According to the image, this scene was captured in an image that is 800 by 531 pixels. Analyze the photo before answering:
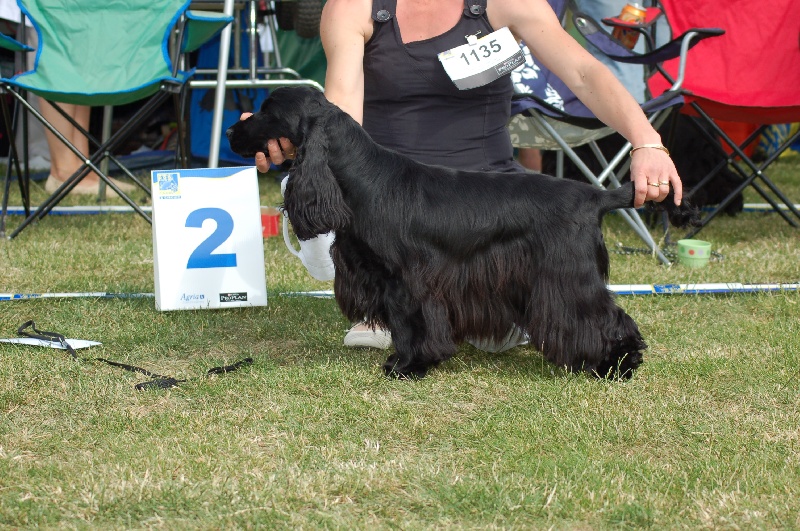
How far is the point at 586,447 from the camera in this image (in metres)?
1.81

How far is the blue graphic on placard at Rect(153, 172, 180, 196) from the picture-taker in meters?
2.85

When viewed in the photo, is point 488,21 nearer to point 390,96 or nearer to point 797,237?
point 390,96

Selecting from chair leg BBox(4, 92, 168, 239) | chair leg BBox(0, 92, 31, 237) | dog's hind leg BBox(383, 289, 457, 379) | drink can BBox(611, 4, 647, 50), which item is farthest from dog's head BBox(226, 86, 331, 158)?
drink can BBox(611, 4, 647, 50)

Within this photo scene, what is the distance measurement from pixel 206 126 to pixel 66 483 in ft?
16.3

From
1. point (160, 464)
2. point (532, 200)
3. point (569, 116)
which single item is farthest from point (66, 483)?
point (569, 116)

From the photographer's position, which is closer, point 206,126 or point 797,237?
point 797,237

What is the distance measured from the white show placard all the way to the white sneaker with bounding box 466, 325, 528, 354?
2.55 ft

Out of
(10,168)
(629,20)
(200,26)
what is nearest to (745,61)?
(629,20)

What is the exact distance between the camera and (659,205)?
2.25 meters

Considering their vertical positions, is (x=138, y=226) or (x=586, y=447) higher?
(x=586, y=447)

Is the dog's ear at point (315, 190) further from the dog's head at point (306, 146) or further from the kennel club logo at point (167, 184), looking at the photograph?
the kennel club logo at point (167, 184)

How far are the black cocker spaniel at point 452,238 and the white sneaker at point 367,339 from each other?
315 millimetres

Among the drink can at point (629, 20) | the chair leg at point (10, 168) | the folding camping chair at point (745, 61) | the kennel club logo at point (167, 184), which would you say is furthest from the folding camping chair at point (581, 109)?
the chair leg at point (10, 168)

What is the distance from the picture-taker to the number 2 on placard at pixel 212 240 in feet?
9.41
